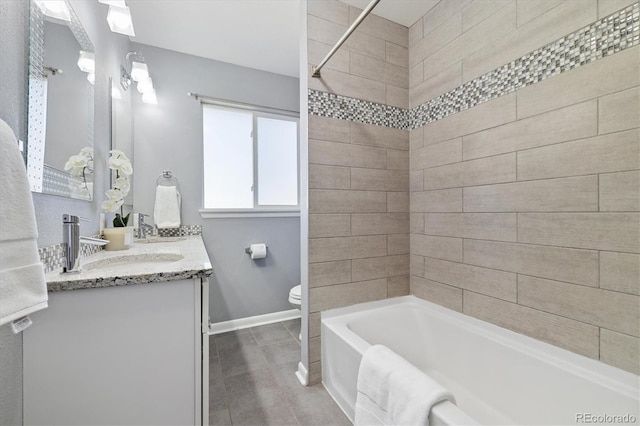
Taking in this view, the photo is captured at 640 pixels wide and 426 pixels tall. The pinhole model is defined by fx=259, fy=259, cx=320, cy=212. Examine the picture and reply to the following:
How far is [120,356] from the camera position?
0.93 meters

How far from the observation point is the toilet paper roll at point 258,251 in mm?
2594

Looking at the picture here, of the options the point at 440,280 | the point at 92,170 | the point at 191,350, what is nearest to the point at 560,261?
the point at 440,280

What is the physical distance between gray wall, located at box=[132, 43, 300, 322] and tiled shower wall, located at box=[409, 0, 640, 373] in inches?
59.7

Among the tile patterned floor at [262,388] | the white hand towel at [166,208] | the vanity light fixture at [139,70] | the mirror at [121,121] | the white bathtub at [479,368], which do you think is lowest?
the tile patterned floor at [262,388]

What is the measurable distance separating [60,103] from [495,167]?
2208 millimetres

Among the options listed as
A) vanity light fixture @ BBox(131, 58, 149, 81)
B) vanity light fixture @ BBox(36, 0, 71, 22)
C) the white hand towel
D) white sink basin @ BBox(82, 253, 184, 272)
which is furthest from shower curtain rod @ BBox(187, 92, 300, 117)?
white sink basin @ BBox(82, 253, 184, 272)

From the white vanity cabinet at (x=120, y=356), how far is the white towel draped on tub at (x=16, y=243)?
25 cm

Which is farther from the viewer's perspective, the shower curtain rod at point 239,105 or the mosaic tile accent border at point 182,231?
the shower curtain rod at point 239,105

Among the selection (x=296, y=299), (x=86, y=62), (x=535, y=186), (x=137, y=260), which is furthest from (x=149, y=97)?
(x=535, y=186)

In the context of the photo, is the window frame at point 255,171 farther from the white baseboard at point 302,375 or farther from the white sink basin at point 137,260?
the white baseboard at point 302,375

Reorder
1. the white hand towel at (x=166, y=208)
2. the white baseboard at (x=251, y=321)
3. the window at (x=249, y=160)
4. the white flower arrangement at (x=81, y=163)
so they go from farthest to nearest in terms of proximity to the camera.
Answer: the window at (x=249, y=160) < the white baseboard at (x=251, y=321) < the white hand towel at (x=166, y=208) < the white flower arrangement at (x=81, y=163)

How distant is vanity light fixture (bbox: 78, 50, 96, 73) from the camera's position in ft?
4.48

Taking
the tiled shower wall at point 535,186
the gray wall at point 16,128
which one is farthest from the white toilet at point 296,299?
the gray wall at point 16,128

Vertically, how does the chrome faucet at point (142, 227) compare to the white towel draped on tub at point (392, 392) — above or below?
above
